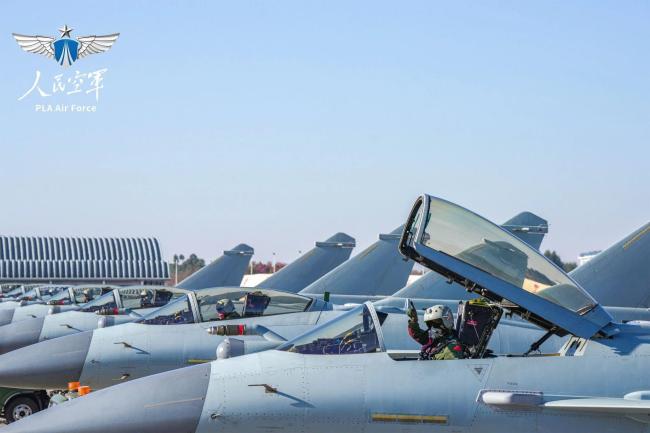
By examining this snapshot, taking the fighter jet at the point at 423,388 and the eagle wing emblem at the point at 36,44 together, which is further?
the eagle wing emblem at the point at 36,44

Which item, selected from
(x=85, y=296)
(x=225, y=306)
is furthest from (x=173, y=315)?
(x=85, y=296)

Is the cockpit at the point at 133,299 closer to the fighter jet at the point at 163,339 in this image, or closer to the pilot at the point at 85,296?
the fighter jet at the point at 163,339

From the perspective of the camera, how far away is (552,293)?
7.69m

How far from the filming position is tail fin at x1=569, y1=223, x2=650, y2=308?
51.5 feet

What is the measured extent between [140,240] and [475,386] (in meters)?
76.3

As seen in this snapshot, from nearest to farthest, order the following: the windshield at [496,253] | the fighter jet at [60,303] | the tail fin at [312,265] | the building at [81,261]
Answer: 1. the windshield at [496,253]
2. the fighter jet at [60,303]
3. the tail fin at [312,265]
4. the building at [81,261]

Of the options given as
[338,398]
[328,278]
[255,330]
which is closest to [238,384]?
[338,398]

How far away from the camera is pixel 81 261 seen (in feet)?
254

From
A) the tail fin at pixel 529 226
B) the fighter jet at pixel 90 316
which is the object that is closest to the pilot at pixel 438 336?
the fighter jet at pixel 90 316

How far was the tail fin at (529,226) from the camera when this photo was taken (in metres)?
21.7

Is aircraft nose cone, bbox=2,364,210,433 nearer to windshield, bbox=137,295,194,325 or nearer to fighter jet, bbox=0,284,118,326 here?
windshield, bbox=137,295,194,325

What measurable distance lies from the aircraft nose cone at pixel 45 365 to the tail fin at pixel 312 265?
1513cm

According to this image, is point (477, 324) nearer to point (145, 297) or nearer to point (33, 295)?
point (145, 297)

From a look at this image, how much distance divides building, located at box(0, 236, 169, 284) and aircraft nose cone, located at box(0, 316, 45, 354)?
2224 inches
